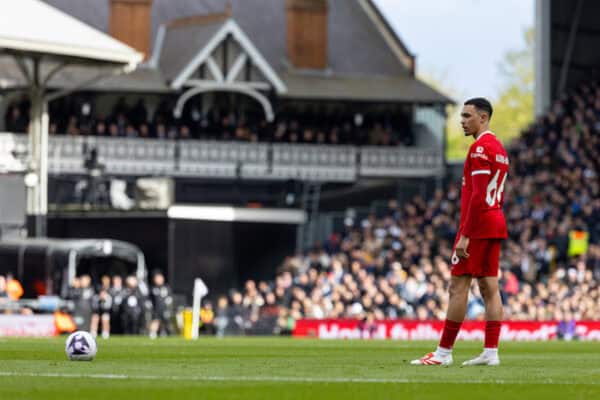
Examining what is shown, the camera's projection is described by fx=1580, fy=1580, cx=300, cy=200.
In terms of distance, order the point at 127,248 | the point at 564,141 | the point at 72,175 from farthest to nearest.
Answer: the point at 72,175 < the point at 564,141 < the point at 127,248

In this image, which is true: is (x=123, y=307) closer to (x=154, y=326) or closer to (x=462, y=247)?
(x=154, y=326)

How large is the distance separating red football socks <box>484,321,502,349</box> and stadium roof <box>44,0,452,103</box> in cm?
4422

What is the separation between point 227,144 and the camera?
57.2 m

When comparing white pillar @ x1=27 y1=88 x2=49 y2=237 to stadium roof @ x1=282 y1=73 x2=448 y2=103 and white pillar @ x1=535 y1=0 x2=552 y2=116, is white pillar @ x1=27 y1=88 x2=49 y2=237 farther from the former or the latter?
white pillar @ x1=535 y1=0 x2=552 y2=116

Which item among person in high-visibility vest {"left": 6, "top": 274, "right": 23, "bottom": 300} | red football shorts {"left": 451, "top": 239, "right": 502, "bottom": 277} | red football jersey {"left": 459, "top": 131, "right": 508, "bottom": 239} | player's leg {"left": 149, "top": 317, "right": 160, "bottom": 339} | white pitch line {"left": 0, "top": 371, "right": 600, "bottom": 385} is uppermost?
red football jersey {"left": 459, "top": 131, "right": 508, "bottom": 239}

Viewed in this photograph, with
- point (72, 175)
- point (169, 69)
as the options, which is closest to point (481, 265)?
point (72, 175)

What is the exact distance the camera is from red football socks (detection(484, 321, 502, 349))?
1458 cm

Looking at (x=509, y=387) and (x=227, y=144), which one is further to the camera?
(x=227, y=144)

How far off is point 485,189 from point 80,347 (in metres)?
4.05

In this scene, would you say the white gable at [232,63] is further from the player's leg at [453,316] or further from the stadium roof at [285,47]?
the player's leg at [453,316]

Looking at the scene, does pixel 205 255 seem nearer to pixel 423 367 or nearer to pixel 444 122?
pixel 444 122

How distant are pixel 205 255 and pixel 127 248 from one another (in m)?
5.18

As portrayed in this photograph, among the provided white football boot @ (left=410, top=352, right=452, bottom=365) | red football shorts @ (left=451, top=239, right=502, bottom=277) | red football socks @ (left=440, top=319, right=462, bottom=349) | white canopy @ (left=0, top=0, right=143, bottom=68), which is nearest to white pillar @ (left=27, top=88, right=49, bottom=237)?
white canopy @ (left=0, top=0, right=143, bottom=68)

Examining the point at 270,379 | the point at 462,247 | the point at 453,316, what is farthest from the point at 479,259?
the point at 270,379
